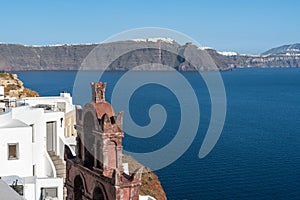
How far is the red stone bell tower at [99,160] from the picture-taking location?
1025 cm

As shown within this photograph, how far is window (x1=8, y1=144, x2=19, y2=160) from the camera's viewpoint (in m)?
20.8

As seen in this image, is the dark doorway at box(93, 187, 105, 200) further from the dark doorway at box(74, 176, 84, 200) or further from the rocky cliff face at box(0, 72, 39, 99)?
the rocky cliff face at box(0, 72, 39, 99)

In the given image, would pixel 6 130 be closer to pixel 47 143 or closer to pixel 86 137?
pixel 47 143

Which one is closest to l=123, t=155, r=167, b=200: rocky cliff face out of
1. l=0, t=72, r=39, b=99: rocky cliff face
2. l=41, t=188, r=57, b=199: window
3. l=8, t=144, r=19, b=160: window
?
l=41, t=188, r=57, b=199: window

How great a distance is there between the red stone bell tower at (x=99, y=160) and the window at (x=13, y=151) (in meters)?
9.51

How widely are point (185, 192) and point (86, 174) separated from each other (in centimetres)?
2770

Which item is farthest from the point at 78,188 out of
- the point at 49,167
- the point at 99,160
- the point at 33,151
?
the point at 49,167

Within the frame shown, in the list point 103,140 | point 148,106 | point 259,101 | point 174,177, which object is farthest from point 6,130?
point 259,101

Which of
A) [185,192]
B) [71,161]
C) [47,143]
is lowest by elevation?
[185,192]

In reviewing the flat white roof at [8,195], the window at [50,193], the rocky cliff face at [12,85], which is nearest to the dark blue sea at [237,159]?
the rocky cliff face at [12,85]

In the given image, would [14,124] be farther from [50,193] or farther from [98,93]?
[98,93]

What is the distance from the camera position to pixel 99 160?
10.7 meters

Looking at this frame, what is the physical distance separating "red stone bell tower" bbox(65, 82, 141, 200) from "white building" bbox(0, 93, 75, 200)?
8195mm

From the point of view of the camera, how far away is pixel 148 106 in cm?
8650
